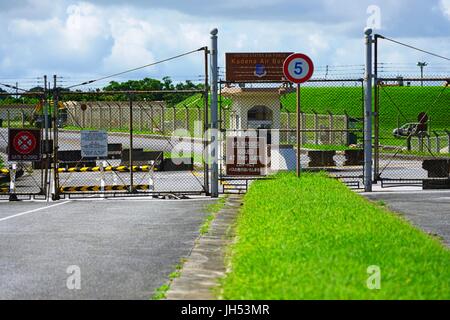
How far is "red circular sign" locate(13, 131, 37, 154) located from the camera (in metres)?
22.3

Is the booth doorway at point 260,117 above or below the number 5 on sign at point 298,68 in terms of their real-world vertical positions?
below

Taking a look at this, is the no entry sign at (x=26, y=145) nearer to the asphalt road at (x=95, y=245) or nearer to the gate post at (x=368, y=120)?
the asphalt road at (x=95, y=245)

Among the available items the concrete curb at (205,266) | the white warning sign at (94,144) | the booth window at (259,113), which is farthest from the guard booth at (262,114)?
the concrete curb at (205,266)

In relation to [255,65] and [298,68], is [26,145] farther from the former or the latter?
[255,65]

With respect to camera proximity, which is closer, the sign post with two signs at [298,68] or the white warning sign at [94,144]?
the sign post with two signs at [298,68]

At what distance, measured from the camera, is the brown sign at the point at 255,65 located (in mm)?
26344

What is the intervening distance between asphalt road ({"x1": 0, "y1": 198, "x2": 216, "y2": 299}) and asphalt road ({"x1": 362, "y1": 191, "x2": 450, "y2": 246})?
12.6ft

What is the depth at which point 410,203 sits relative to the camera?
63.6 feet

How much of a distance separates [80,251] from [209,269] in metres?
2.75

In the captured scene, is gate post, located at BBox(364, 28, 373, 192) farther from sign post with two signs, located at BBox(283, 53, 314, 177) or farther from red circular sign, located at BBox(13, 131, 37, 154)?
red circular sign, located at BBox(13, 131, 37, 154)

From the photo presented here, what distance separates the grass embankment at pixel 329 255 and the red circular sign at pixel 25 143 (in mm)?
8865

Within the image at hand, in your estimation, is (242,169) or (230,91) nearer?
Result: (242,169)
